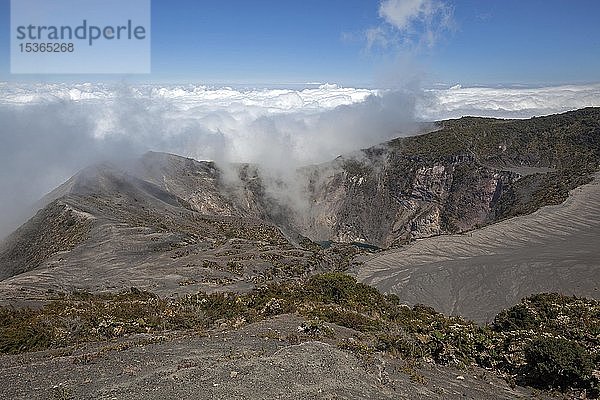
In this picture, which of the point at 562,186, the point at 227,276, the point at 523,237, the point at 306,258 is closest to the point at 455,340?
the point at 227,276

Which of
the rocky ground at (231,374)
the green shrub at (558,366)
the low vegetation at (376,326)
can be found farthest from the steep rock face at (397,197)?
the rocky ground at (231,374)

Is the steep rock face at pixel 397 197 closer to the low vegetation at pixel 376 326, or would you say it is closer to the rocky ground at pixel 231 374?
the low vegetation at pixel 376 326

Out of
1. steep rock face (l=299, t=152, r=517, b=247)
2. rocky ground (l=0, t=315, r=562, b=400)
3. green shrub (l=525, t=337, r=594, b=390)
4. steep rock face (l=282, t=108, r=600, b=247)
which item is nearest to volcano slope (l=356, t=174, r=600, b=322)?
green shrub (l=525, t=337, r=594, b=390)

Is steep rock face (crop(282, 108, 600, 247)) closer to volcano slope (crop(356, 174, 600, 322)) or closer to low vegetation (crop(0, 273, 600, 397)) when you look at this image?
volcano slope (crop(356, 174, 600, 322))

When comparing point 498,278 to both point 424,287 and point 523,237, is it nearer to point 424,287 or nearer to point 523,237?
point 424,287

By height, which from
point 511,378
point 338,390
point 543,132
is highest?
point 543,132

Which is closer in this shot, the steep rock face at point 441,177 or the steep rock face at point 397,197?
the steep rock face at point 441,177
